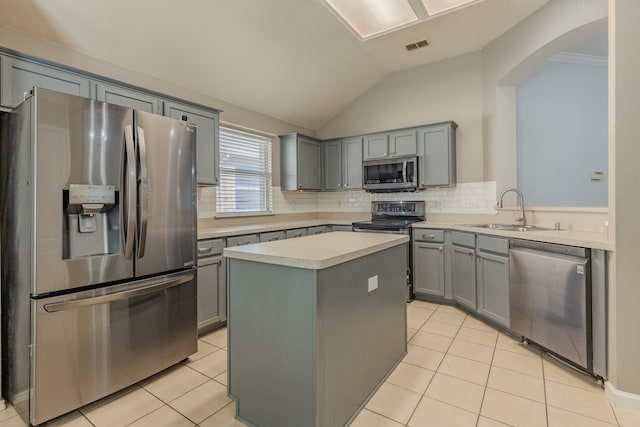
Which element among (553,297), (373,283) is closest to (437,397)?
(373,283)

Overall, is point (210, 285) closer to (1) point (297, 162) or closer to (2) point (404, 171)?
(1) point (297, 162)

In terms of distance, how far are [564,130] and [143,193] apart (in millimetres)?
4933

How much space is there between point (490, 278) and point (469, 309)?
560 mm

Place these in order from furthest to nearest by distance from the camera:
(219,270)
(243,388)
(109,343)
Result: (219,270)
(109,343)
(243,388)

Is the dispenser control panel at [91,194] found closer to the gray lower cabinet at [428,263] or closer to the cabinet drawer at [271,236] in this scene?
the cabinet drawer at [271,236]

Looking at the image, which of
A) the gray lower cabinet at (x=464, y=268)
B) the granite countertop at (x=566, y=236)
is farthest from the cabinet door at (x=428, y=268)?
the granite countertop at (x=566, y=236)

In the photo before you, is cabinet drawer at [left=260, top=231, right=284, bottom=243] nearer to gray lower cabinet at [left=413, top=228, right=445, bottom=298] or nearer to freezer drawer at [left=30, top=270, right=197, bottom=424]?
freezer drawer at [left=30, top=270, right=197, bottom=424]

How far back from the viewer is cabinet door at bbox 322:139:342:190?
16.3 feet

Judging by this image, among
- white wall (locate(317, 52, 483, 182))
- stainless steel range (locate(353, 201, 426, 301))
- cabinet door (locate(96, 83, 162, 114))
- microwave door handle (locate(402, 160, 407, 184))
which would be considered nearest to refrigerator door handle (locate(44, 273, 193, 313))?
cabinet door (locate(96, 83, 162, 114))

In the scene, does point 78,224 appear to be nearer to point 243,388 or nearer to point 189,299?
point 189,299

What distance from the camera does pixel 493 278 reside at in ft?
9.70

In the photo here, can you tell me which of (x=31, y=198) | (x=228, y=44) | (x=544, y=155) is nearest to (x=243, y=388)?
(x=31, y=198)

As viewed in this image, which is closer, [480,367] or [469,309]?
[480,367]

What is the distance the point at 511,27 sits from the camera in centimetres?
350
